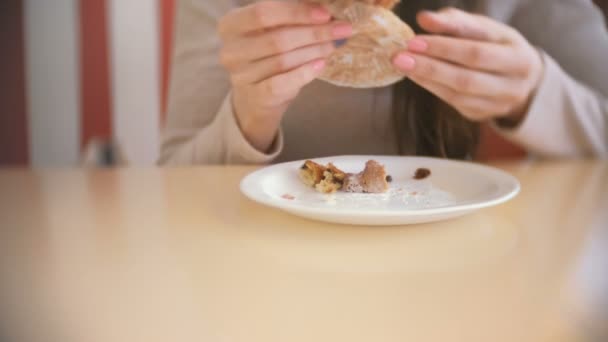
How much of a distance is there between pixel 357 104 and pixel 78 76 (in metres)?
0.97

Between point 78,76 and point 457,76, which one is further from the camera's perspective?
point 78,76

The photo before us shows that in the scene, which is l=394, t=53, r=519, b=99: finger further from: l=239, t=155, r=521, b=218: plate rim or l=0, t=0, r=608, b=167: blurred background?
l=0, t=0, r=608, b=167: blurred background

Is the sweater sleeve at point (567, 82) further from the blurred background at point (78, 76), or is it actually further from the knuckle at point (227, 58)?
the blurred background at point (78, 76)

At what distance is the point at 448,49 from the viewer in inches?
13.5

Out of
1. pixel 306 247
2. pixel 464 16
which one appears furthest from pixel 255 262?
pixel 464 16

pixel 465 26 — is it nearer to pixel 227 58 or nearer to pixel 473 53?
pixel 473 53

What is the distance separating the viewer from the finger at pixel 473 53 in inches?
12.7

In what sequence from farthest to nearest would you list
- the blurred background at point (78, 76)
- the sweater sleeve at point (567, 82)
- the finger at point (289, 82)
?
the blurred background at point (78, 76) → the sweater sleeve at point (567, 82) → the finger at point (289, 82)

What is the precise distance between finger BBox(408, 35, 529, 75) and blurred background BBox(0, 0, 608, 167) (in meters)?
0.44

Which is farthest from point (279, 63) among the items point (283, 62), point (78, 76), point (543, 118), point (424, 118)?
point (78, 76)

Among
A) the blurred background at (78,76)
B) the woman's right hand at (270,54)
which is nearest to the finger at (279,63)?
the woman's right hand at (270,54)

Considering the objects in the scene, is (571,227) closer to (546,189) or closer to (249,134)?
(546,189)

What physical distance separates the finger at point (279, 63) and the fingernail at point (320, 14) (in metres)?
0.01

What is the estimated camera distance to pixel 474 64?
0.38 m
